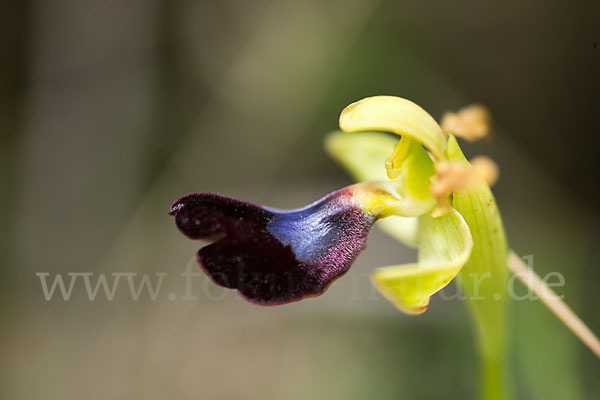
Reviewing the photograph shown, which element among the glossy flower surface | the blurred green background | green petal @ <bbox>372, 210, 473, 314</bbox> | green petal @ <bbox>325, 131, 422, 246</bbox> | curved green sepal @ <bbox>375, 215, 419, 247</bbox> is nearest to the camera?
green petal @ <bbox>372, 210, 473, 314</bbox>

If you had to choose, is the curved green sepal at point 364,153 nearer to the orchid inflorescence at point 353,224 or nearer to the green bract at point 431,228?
the green bract at point 431,228

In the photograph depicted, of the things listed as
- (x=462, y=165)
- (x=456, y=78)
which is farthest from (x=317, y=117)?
(x=462, y=165)

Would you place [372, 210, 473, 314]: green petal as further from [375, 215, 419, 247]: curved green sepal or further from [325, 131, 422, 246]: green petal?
[325, 131, 422, 246]: green petal

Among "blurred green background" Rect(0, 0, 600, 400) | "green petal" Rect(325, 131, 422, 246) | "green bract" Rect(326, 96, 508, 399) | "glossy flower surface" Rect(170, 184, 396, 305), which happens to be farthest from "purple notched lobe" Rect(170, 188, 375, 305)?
"blurred green background" Rect(0, 0, 600, 400)

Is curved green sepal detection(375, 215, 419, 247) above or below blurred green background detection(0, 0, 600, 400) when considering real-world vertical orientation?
below

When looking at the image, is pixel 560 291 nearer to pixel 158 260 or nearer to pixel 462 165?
pixel 462 165

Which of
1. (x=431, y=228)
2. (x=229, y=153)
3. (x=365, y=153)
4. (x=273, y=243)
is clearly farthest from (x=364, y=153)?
(x=229, y=153)

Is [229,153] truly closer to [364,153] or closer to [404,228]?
[364,153]
